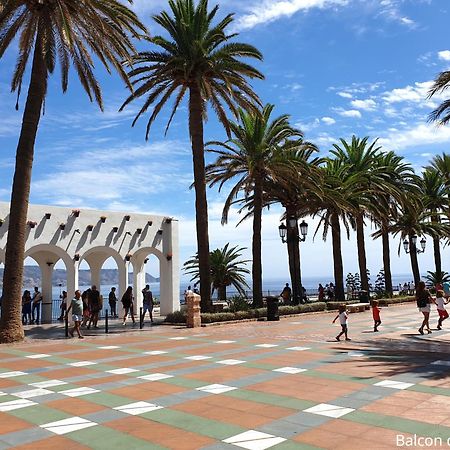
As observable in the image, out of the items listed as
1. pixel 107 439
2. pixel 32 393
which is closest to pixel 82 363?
pixel 32 393

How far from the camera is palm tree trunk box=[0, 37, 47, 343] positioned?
16.3 metres

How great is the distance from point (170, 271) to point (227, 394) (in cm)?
1839

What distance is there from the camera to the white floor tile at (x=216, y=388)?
8.56 m

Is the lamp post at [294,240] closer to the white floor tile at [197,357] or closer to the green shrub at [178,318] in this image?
the green shrub at [178,318]

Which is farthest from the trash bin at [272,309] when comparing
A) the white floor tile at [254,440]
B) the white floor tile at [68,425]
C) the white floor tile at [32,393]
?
the white floor tile at [254,440]

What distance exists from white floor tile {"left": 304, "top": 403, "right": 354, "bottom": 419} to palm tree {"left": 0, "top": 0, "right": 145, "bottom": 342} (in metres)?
12.2

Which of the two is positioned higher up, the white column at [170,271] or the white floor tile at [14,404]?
the white column at [170,271]

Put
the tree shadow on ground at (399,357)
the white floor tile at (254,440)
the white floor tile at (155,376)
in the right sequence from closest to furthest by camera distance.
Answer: the white floor tile at (254,440)
the white floor tile at (155,376)
the tree shadow on ground at (399,357)

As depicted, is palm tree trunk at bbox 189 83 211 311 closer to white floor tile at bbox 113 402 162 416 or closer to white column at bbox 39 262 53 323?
white column at bbox 39 262 53 323

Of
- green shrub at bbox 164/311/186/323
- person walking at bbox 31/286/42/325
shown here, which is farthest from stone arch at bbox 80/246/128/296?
green shrub at bbox 164/311/186/323

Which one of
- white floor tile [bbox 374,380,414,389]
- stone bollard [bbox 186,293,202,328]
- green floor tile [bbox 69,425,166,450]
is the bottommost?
white floor tile [bbox 374,380,414,389]

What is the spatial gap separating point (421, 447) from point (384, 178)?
109ft

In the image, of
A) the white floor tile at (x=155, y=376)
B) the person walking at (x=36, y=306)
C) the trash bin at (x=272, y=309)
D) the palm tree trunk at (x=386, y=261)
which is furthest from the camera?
the palm tree trunk at (x=386, y=261)

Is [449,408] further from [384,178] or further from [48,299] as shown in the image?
[384,178]
